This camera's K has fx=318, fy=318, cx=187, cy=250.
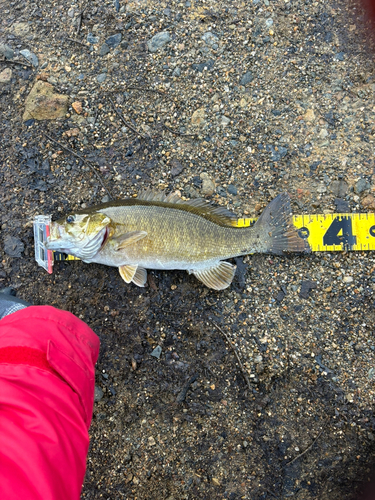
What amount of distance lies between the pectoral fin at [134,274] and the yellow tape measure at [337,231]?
1.83 m

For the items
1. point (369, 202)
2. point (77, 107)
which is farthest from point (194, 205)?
point (369, 202)

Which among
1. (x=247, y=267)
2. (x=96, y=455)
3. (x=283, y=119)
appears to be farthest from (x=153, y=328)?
(x=283, y=119)

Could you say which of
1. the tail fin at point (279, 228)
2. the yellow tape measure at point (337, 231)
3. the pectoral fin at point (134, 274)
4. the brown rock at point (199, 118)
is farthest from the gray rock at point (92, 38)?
the yellow tape measure at point (337, 231)

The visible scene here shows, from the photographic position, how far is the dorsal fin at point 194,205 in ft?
11.4

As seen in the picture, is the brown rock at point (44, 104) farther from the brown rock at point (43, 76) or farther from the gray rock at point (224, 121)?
the gray rock at point (224, 121)

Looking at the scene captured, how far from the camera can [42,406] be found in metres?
2.03

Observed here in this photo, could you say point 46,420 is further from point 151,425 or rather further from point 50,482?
point 151,425

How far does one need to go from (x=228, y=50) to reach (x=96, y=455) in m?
4.86

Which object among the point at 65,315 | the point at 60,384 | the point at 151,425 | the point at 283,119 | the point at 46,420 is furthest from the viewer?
the point at 283,119

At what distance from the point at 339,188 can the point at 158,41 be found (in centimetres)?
276

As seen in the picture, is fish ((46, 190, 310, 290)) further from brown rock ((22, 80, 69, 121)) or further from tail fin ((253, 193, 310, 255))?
brown rock ((22, 80, 69, 121))

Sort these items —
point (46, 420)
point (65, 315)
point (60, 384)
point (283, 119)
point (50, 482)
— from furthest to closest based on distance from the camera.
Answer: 1. point (283, 119)
2. point (65, 315)
3. point (60, 384)
4. point (46, 420)
5. point (50, 482)

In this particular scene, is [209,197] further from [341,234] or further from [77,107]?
[77,107]

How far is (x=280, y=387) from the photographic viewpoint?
3.45m
